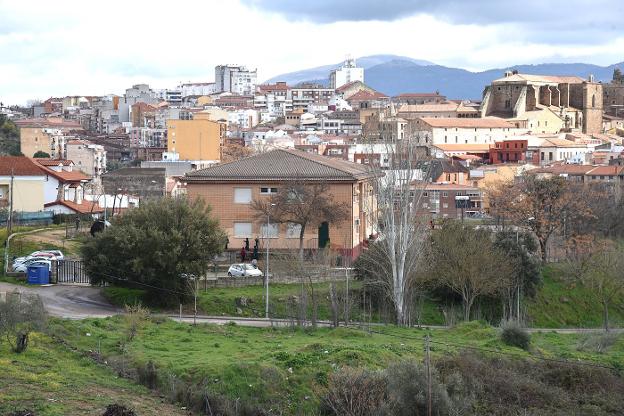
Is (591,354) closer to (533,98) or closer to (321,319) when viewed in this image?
(321,319)

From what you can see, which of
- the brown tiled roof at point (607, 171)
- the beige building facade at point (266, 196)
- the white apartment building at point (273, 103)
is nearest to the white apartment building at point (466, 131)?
the brown tiled roof at point (607, 171)

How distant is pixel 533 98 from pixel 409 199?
347ft

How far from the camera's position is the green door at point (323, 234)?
37.0m

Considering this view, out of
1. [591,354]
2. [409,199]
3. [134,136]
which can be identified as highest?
[134,136]

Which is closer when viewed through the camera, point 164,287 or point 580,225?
point 164,287

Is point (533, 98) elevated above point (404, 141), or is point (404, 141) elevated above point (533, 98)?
point (533, 98)

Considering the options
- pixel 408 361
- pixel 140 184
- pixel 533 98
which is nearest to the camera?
pixel 408 361

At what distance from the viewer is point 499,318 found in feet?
108

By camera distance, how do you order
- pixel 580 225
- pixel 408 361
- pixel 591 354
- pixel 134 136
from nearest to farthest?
pixel 408 361 → pixel 591 354 → pixel 580 225 → pixel 134 136

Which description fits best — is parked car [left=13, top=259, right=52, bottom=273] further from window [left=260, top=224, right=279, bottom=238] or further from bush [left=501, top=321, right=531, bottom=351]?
bush [left=501, top=321, right=531, bottom=351]

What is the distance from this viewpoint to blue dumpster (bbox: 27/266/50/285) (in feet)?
99.9

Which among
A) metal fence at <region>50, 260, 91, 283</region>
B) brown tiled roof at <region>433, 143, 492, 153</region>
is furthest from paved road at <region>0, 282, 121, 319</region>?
brown tiled roof at <region>433, 143, 492, 153</region>

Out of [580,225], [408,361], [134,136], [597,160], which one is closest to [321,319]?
[408,361]

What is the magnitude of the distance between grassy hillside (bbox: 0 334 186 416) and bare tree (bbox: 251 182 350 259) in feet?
48.2
